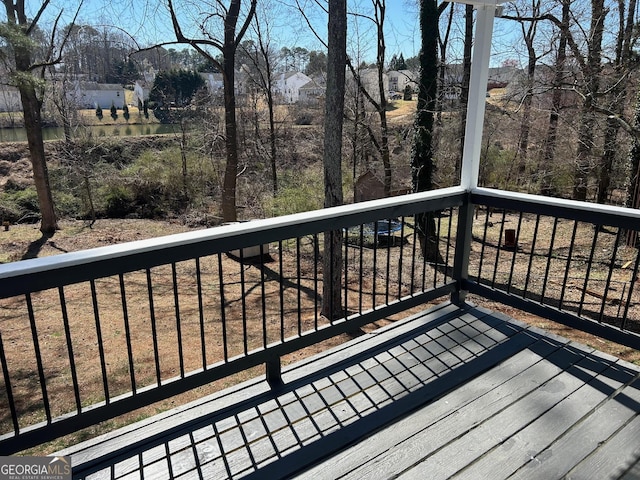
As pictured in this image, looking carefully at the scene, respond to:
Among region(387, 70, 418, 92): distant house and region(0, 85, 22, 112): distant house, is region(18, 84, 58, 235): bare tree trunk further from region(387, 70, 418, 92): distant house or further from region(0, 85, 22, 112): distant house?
region(387, 70, 418, 92): distant house

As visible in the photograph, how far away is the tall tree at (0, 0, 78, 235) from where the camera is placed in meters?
8.88

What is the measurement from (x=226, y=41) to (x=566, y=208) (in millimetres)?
10383

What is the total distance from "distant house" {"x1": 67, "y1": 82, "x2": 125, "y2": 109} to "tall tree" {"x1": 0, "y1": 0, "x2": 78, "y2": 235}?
4.67ft

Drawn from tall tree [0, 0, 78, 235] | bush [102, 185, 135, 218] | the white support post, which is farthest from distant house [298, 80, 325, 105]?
the white support post

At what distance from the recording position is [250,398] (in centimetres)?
208

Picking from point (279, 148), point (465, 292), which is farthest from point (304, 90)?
point (465, 292)

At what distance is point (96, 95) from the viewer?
14.6 metres

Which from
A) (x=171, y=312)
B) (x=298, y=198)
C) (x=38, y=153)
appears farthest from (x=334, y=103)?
(x=38, y=153)

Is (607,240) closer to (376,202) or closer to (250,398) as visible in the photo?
(376,202)

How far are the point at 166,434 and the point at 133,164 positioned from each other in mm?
14590

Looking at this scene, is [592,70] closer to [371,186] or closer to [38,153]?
[371,186]

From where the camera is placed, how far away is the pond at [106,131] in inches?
519

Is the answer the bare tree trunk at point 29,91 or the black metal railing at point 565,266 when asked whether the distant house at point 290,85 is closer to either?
the bare tree trunk at point 29,91

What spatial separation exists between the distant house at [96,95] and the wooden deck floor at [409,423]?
44.2ft
